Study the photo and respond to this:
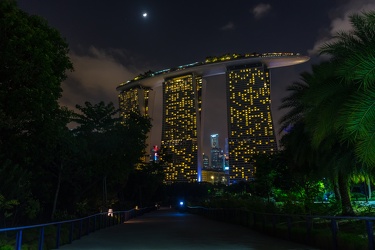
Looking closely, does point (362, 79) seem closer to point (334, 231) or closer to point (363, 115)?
point (363, 115)

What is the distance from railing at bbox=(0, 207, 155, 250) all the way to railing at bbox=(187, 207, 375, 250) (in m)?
7.07

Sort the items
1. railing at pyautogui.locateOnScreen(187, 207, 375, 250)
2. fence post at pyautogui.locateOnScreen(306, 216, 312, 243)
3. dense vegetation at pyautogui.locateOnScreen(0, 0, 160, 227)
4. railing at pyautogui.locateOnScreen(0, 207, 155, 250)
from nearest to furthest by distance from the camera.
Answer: railing at pyautogui.locateOnScreen(187, 207, 375, 250) → railing at pyautogui.locateOnScreen(0, 207, 155, 250) → fence post at pyautogui.locateOnScreen(306, 216, 312, 243) → dense vegetation at pyautogui.locateOnScreen(0, 0, 160, 227)

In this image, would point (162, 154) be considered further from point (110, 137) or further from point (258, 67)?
point (258, 67)

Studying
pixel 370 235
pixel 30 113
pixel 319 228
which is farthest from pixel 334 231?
pixel 30 113

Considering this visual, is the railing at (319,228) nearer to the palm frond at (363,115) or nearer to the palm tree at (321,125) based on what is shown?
the palm frond at (363,115)

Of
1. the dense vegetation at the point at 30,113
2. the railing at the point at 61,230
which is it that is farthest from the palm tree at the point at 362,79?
the dense vegetation at the point at 30,113

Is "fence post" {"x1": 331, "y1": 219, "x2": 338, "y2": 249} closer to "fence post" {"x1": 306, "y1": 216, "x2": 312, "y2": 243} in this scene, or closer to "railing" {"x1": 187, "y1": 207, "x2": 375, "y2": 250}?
"railing" {"x1": 187, "y1": 207, "x2": 375, "y2": 250}

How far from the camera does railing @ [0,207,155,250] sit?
982cm

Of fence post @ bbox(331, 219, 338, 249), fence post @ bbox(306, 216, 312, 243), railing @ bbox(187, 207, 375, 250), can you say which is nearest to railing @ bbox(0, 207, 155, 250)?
railing @ bbox(187, 207, 375, 250)

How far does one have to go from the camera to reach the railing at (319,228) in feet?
31.4

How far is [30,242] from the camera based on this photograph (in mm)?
10789

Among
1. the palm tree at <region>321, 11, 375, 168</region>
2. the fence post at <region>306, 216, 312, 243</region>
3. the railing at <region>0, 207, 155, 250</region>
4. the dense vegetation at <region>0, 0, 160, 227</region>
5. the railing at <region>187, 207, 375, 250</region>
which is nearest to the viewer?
the palm tree at <region>321, 11, 375, 168</region>

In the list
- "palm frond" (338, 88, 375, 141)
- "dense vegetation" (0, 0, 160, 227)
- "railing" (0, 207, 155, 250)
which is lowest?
"railing" (0, 207, 155, 250)

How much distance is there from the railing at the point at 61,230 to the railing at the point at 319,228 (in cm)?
707
